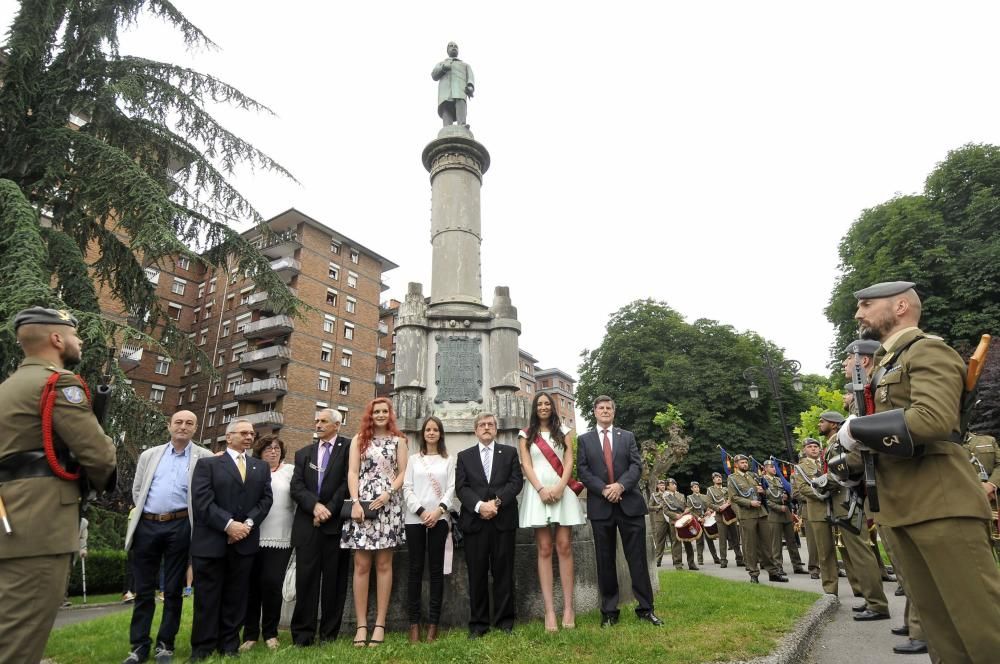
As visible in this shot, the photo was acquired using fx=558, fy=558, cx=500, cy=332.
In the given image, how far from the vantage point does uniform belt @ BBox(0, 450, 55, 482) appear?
9.72 feet

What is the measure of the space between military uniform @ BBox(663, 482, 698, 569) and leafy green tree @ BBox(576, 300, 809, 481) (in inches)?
641

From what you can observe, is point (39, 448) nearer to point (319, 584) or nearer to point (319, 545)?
point (319, 545)

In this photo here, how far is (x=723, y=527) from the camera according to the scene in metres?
13.6

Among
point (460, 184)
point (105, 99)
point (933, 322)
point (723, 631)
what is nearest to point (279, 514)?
point (723, 631)

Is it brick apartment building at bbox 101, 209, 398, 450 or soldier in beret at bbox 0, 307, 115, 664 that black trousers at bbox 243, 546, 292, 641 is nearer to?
soldier in beret at bbox 0, 307, 115, 664

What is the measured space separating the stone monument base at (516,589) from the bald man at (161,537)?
4.21 ft

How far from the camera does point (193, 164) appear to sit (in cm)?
1266

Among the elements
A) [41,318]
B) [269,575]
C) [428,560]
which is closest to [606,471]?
[428,560]

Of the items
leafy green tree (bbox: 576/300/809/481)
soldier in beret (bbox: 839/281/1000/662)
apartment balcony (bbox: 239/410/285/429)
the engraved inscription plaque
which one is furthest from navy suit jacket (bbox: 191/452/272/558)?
apartment balcony (bbox: 239/410/285/429)

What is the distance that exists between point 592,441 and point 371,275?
41483mm

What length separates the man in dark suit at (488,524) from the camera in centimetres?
513

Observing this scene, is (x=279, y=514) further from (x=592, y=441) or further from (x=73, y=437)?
(x=592, y=441)

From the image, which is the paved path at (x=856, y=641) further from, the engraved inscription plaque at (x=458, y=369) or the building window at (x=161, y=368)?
the building window at (x=161, y=368)

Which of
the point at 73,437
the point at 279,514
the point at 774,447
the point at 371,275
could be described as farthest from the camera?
the point at 371,275
